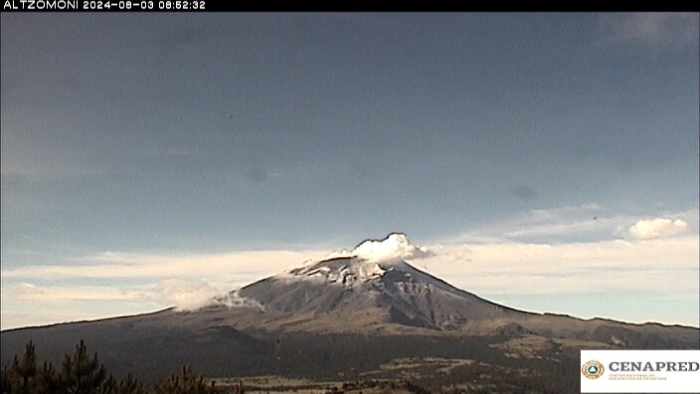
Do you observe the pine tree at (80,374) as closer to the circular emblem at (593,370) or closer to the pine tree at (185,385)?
the pine tree at (185,385)

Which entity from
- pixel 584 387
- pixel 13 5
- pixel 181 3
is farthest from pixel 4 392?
pixel 584 387

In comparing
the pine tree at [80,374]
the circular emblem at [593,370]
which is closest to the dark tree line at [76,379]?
the pine tree at [80,374]

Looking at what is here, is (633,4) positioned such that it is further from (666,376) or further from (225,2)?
(666,376)

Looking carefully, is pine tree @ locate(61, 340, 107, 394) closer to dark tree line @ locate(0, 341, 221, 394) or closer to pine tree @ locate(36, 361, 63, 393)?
dark tree line @ locate(0, 341, 221, 394)

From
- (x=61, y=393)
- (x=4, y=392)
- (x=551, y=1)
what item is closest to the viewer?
(x=551, y=1)

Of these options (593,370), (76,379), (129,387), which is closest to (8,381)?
(76,379)

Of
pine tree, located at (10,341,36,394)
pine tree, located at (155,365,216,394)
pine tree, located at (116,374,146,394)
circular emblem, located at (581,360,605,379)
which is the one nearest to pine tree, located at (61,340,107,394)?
pine tree, located at (116,374,146,394)
